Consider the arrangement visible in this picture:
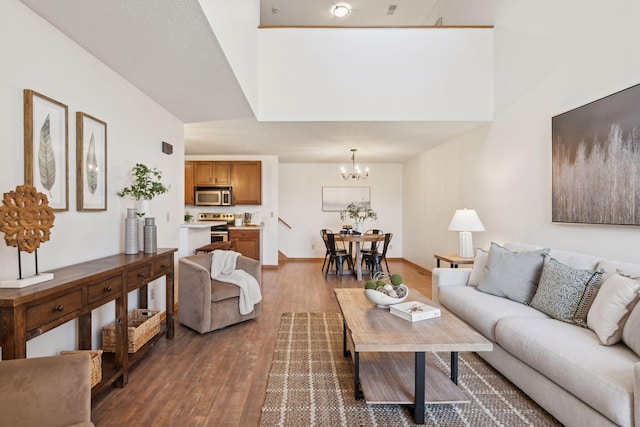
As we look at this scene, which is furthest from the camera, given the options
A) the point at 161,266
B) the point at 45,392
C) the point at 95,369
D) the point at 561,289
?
the point at 161,266

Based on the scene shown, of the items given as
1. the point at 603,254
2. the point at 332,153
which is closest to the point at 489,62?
the point at 603,254

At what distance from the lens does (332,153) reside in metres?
6.69

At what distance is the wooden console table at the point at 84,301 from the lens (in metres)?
1.44

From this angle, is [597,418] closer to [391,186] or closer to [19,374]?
[19,374]

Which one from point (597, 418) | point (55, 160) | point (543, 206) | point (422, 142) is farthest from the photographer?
point (422, 142)

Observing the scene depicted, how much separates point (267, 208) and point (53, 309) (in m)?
5.49

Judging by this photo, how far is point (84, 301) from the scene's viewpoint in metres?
1.89

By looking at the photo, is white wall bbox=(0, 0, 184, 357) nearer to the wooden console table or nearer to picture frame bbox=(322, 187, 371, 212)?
the wooden console table

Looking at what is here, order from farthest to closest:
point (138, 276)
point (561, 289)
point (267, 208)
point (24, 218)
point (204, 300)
→ point (267, 208), point (204, 300), point (138, 276), point (561, 289), point (24, 218)

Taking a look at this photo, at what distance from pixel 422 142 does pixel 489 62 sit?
5.53ft

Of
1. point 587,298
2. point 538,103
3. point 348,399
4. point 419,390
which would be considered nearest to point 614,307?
point 587,298

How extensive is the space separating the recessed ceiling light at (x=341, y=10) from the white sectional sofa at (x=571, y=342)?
535cm

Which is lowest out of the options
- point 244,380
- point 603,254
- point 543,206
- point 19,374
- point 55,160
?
point 244,380

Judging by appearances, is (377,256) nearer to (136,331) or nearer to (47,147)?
(136,331)
